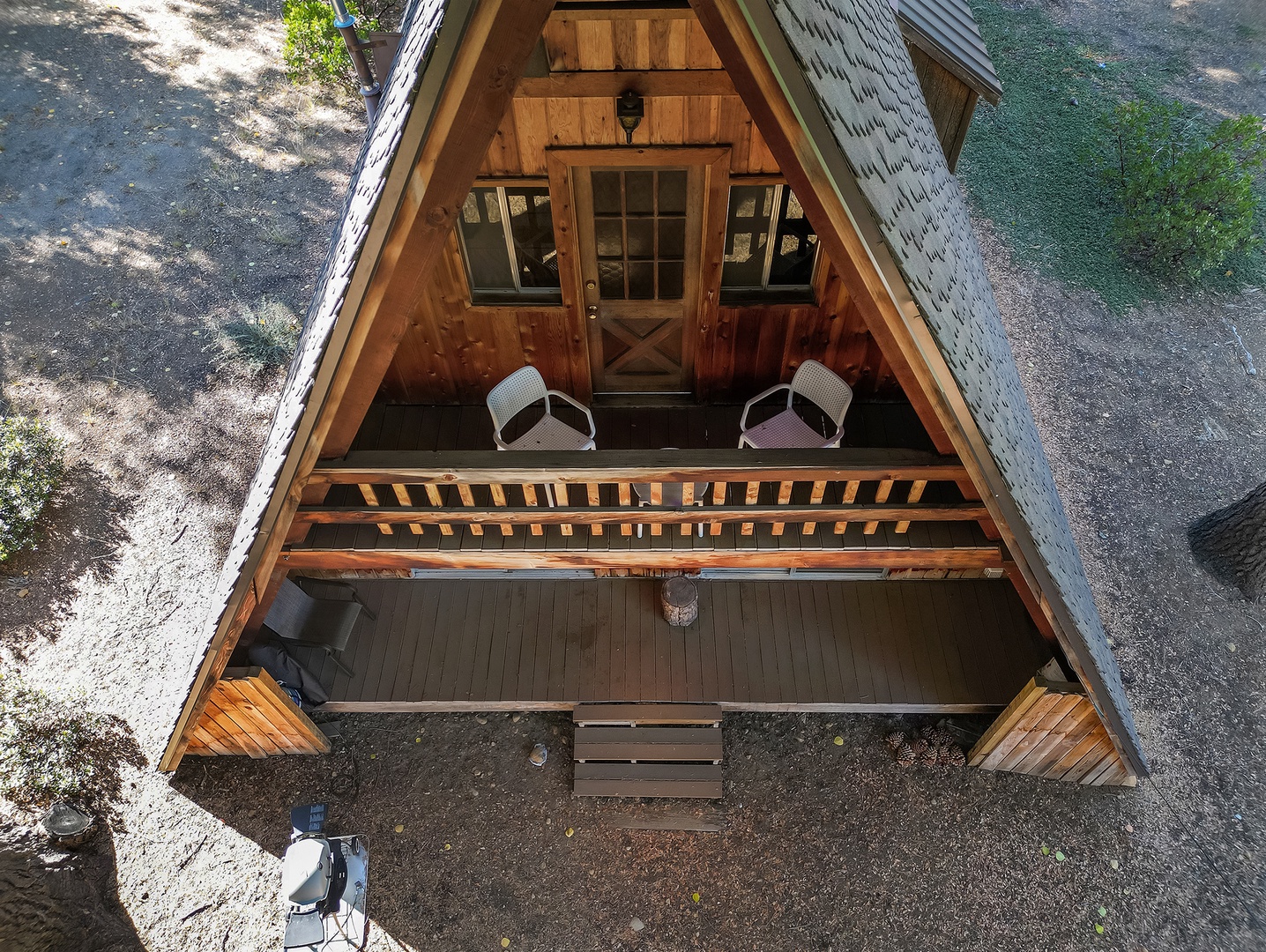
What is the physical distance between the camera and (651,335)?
5945 mm

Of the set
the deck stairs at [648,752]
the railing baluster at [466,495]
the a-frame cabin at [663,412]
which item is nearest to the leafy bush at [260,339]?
the a-frame cabin at [663,412]

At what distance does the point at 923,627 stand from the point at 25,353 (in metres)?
10.5

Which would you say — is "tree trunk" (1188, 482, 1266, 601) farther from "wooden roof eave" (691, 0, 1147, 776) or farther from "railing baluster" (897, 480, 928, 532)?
"railing baluster" (897, 480, 928, 532)

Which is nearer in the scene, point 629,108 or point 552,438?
point 629,108

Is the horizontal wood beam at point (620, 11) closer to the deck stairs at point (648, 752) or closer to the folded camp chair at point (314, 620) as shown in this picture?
the folded camp chair at point (314, 620)

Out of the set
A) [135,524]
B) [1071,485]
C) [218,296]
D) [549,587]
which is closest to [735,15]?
[549,587]

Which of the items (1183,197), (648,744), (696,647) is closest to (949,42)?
(696,647)

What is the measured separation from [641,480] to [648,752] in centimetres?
269

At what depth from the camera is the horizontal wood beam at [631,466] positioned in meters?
4.26

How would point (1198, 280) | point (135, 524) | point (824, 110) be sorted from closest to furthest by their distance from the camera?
point (824, 110) < point (135, 524) < point (1198, 280)

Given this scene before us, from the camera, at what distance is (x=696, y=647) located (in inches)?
244

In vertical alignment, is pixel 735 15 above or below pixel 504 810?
above

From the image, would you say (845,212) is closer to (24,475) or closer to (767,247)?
(767,247)

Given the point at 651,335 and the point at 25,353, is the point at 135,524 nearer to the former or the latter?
the point at 25,353
